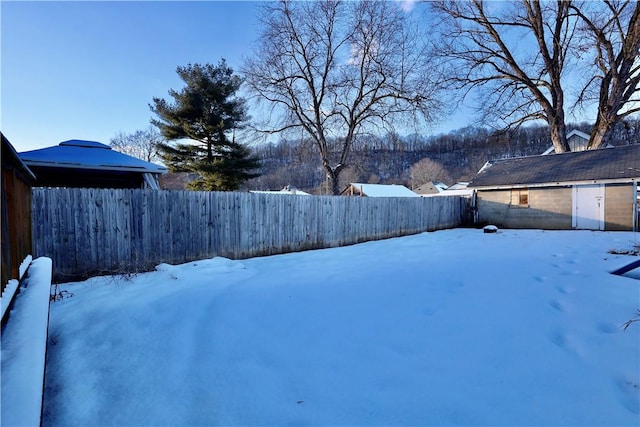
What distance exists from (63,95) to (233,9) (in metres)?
4.50

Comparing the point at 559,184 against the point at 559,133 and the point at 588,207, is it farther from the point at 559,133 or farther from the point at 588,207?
the point at 559,133

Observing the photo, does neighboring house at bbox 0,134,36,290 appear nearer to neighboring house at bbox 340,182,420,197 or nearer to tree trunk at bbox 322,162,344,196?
tree trunk at bbox 322,162,344,196

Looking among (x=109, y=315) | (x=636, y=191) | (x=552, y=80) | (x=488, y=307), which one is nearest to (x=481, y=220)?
(x=636, y=191)

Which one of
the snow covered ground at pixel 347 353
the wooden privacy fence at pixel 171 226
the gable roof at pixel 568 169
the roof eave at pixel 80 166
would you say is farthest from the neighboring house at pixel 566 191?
the roof eave at pixel 80 166

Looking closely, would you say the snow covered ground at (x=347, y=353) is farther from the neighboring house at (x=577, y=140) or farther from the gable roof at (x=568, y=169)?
the neighboring house at (x=577, y=140)

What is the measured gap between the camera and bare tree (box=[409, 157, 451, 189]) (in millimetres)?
58812

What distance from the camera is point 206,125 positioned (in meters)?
15.6

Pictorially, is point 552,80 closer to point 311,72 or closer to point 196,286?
point 311,72

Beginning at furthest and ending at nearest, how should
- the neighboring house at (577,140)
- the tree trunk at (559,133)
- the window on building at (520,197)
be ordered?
the neighboring house at (577,140), the tree trunk at (559,133), the window on building at (520,197)

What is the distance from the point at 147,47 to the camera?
723 centimetres

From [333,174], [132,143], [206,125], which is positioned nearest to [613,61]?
[333,174]

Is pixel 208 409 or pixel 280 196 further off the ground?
pixel 280 196

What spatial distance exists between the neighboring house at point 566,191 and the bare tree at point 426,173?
44.5 meters

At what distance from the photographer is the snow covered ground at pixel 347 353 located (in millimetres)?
1753
